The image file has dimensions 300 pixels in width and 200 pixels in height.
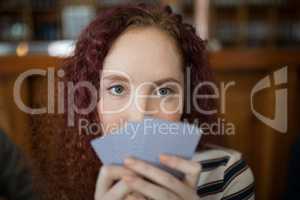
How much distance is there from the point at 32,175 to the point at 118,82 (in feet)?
0.71

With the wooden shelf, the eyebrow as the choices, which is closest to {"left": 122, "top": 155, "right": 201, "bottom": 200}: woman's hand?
the eyebrow

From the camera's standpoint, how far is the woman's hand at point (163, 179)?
16.1 inches

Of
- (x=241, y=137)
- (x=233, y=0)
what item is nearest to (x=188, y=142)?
(x=241, y=137)

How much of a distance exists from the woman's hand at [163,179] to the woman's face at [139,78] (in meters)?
0.07

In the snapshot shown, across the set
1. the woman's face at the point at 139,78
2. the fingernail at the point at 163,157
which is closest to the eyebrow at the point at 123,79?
the woman's face at the point at 139,78

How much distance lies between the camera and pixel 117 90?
0.47 metres

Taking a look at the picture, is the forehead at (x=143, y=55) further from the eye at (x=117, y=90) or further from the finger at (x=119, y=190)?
the finger at (x=119, y=190)

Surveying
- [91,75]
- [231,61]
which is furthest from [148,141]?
[231,61]

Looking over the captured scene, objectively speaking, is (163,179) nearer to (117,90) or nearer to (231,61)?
(117,90)

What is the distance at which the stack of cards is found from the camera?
0.41 meters

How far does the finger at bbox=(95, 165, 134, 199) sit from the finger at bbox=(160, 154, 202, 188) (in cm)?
4

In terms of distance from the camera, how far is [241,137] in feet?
1.99

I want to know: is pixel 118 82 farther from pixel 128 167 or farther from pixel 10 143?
pixel 10 143

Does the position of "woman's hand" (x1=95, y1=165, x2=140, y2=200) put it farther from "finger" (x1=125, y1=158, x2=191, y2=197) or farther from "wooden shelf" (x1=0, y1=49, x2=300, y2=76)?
"wooden shelf" (x1=0, y1=49, x2=300, y2=76)
